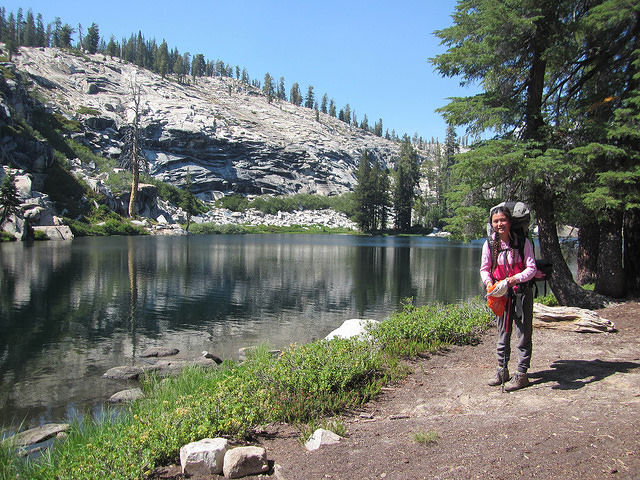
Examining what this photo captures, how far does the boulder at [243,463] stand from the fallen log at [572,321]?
7.20 metres

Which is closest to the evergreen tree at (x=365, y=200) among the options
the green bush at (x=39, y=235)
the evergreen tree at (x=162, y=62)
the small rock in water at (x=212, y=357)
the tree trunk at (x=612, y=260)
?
the green bush at (x=39, y=235)

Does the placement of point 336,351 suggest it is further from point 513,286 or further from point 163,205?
point 163,205

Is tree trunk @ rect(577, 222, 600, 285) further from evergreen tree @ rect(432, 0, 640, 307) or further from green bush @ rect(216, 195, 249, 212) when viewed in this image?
green bush @ rect(216, 195, 249, 212)

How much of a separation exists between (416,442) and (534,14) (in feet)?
37.8

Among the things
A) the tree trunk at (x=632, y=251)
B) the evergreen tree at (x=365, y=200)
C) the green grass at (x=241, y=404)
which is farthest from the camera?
the evergreen tree at (x=365, y=200)

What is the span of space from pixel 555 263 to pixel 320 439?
9.71m

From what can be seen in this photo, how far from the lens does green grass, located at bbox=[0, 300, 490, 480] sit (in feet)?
14.7

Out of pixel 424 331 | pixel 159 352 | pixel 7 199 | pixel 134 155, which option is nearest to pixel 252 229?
pixel 134 155

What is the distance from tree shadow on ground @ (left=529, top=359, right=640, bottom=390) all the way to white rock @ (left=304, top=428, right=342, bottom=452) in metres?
3.11

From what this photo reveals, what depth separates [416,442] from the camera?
434cm

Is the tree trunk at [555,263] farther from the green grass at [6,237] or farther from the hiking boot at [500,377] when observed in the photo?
the green grass at [6,237]

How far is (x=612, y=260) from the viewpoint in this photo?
11.7 metres

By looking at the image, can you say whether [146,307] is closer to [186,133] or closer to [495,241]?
[495,241]

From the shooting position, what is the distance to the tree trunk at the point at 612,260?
11.6m
